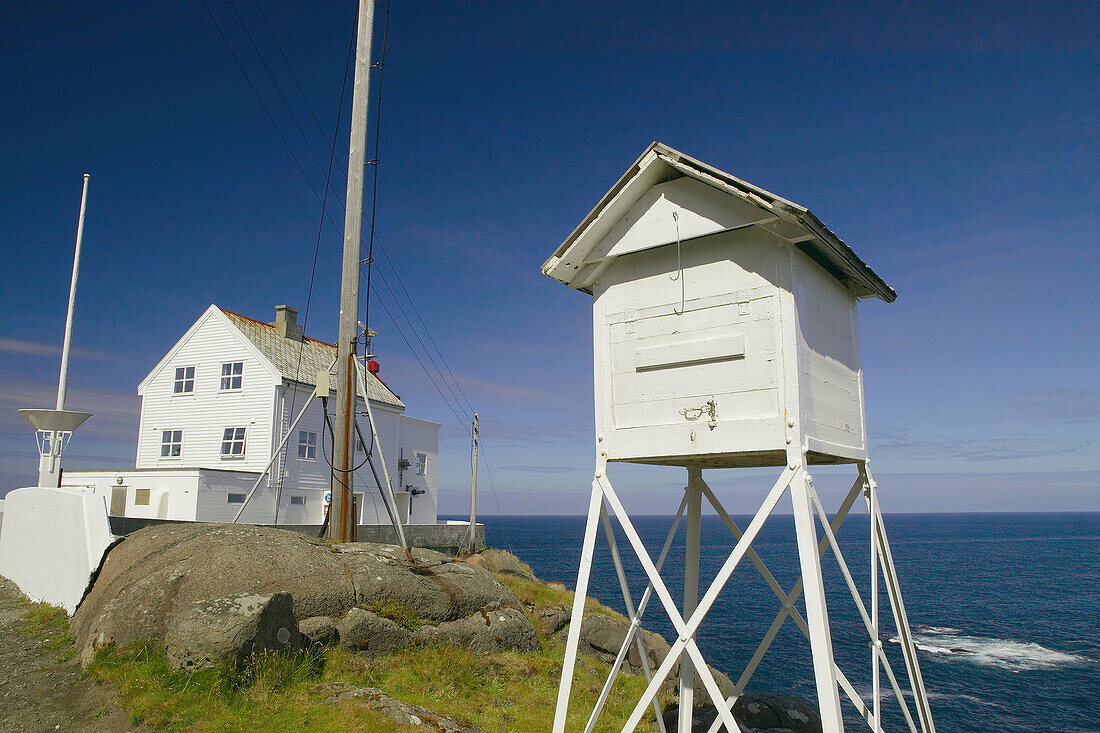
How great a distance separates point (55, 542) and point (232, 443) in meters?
15.9

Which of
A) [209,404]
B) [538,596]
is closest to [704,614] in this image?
[538,596]

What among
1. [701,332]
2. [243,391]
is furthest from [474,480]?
[701,332]

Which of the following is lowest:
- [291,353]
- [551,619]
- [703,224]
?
[551,619]

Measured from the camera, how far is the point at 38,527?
1481cm

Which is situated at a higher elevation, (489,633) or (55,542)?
(55,542)

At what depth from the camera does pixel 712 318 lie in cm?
743

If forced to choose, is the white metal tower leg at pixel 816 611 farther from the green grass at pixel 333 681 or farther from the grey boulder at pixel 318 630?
the grey boulder at pixel 318 630

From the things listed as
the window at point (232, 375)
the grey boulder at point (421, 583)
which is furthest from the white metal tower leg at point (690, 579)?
the window at point (232, 375)

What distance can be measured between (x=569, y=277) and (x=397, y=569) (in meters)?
6.41

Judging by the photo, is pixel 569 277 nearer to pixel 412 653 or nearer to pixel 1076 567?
pixel 412 653

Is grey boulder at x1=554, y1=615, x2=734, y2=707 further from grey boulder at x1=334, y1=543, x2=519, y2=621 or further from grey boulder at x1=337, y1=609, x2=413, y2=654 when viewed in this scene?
grey boulder at x1=337, y1=609, x2=413, y2=654

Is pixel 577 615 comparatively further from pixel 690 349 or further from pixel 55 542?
pixel 55 542

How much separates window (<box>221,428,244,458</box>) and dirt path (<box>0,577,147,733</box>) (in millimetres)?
18921

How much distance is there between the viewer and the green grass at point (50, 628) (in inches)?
404
